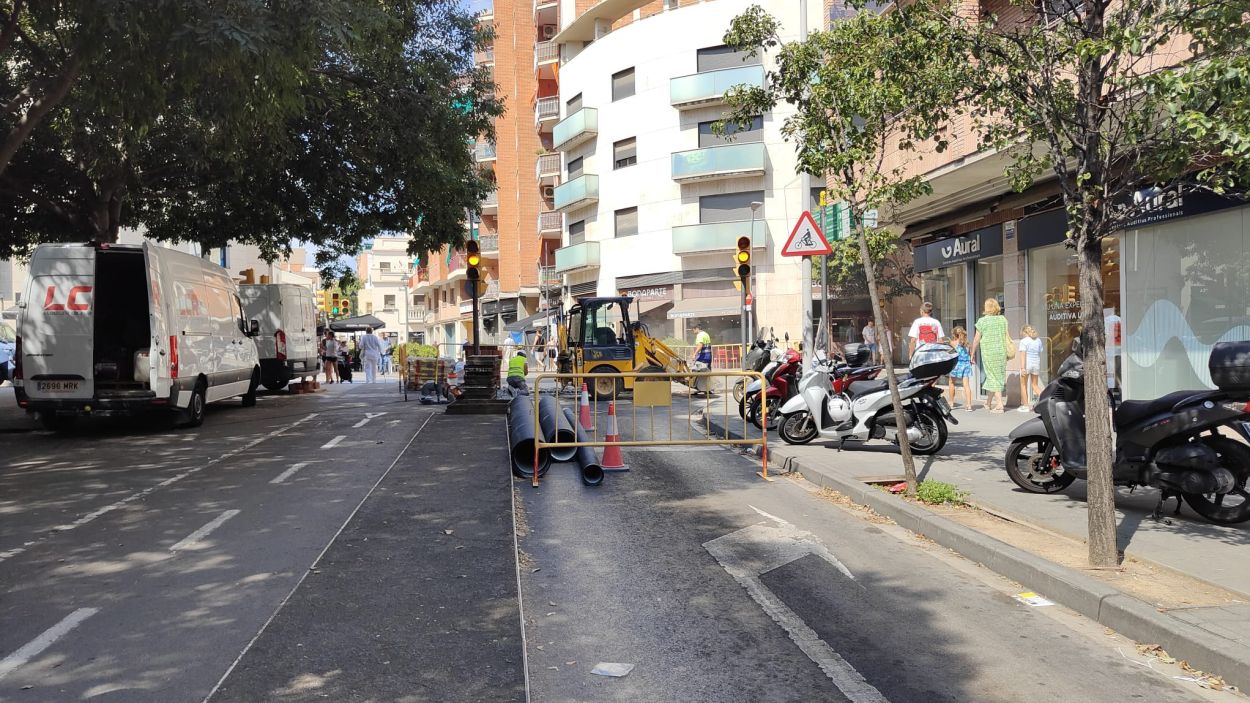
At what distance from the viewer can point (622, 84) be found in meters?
42.1

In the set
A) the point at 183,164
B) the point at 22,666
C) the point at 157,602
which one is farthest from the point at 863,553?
the point at 183,164

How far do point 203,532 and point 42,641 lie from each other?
255cm

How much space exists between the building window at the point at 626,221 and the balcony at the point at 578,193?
186 centimetres

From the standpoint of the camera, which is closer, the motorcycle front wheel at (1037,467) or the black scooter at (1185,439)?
the black scooter at (1185,439)

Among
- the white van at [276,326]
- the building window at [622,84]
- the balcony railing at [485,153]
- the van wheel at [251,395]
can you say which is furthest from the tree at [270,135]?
the balcony railing at [485,153]

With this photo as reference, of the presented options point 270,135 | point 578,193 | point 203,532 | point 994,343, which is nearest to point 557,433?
point 203,532

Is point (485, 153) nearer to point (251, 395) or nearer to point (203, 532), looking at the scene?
point (251, 395)

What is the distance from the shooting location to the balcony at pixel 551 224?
5112 cm

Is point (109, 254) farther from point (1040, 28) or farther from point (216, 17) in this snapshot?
point (1040, 28)

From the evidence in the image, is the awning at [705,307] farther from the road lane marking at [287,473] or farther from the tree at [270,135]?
the road lane marking at [287,473]

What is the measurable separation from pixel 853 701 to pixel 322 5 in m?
7.98

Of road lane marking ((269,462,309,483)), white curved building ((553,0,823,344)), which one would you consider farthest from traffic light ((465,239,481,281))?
white curved building ((553,0,823,344))

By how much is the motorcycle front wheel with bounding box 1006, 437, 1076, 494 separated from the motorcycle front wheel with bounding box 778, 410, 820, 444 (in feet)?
12.3

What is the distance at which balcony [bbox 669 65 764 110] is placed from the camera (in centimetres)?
3775
